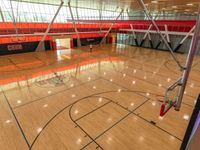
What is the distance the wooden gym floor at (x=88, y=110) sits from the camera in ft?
9.91

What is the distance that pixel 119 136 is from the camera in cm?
317

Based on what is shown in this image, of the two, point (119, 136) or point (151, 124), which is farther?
point (151, 124)

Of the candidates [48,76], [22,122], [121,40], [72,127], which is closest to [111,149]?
[72,127]

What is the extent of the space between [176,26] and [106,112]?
41.3ft

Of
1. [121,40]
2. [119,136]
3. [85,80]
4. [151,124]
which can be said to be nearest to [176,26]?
[121,40]

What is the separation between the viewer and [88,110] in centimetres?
414

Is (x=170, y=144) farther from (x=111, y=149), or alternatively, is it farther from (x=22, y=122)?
(x=22, y=122)

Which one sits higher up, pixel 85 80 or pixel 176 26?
pixel 176 26

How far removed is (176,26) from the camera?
12.4m

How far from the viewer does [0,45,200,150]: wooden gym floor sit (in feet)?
9.91

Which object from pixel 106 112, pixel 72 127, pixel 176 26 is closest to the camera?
pixel 72 127

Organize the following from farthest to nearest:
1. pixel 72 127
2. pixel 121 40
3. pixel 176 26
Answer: pixel 121 40 → pixel 176 26 → pixel 72 127

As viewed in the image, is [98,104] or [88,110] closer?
[88,110]

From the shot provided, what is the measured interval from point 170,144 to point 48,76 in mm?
5965
